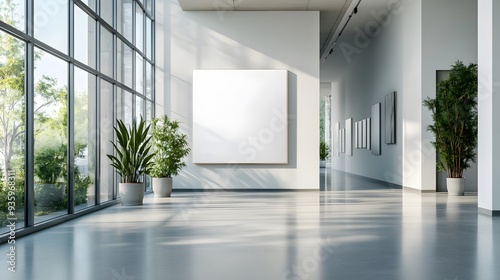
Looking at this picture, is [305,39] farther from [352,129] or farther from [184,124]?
[352,129]

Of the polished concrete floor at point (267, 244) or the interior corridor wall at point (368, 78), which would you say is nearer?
the polished concrete floor at point (267, 244)

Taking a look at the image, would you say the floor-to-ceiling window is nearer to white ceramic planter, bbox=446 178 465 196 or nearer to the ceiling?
the ceiling

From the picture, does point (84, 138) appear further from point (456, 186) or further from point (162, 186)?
point (456, 186)

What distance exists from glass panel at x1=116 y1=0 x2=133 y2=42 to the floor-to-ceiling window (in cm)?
2

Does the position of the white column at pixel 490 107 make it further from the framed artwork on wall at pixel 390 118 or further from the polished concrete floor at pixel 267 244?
the framed artwork on wall at pixel 390 118

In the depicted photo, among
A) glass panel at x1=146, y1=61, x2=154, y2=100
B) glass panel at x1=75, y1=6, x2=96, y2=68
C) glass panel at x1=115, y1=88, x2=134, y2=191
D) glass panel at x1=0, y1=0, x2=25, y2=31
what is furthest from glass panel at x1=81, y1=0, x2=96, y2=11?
glass panel at x1=146, y1=61, x2=154, y2=100

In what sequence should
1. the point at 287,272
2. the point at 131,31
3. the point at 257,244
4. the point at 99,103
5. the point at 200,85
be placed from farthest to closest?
the point at 200,85 < the point at 131,31 < the point at 99,103 < the point at 257,244 < the point at 287,272

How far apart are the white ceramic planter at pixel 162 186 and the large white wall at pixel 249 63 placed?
59.8 inches

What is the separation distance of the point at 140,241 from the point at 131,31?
621 cm

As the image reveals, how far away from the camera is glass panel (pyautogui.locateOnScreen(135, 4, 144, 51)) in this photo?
11.1m

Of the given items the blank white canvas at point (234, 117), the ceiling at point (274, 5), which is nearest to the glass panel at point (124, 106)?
the blank white canvas at point (234, 117)

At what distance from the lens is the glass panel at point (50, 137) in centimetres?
615

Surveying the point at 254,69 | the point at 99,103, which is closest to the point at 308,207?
the point at 99,103

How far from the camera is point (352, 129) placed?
20.7m
